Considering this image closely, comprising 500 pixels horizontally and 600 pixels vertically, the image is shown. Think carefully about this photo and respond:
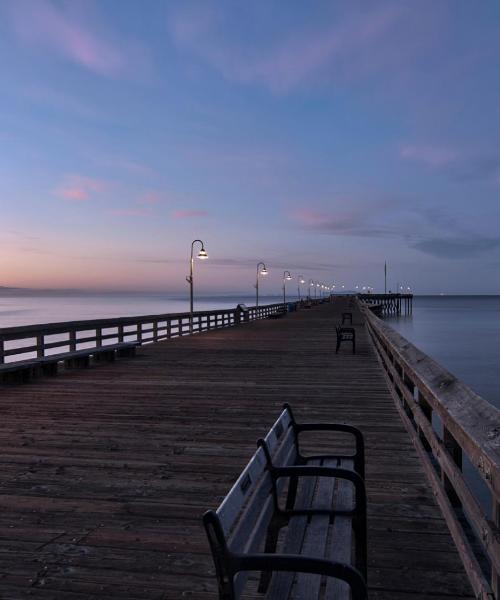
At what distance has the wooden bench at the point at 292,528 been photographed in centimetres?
189

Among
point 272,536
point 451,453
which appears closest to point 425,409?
point 451,453

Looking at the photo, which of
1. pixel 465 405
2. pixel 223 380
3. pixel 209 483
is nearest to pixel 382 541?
pixel 465 405

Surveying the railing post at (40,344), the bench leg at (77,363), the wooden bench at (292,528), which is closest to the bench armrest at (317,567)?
the wooden bench at (292,528)

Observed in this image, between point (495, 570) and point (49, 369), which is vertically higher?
point (495, 570)

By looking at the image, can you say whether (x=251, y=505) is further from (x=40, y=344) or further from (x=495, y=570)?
(x=40, y=344)

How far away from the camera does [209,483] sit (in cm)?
459

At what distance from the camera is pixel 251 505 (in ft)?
7.91

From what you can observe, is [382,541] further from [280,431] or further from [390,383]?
[390,383]

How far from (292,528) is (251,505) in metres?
0.44

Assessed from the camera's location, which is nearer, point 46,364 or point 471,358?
point 46,364

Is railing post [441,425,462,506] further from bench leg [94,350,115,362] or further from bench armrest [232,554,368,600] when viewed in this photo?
bench leg [94,350,115,362]

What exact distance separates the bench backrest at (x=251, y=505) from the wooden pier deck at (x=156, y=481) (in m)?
0.71

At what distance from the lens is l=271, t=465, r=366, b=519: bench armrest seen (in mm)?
2652

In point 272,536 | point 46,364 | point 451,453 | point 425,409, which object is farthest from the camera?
point 46,364
